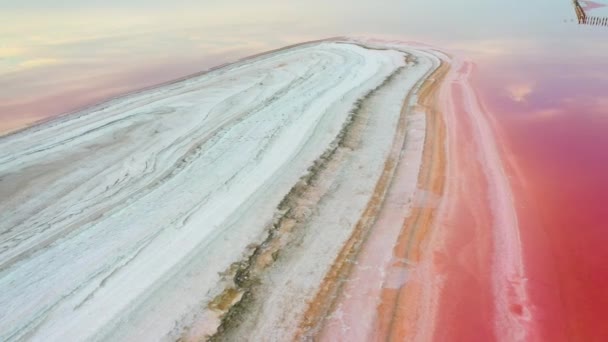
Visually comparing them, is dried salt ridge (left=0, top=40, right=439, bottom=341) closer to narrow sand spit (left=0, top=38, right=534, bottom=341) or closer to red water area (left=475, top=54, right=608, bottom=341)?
narrow sand spit (left=0, top=38, right=534, bottom=341)

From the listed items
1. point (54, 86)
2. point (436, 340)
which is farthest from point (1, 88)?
point (436, 340)

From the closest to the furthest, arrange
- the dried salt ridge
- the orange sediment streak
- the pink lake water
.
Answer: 1. the orange sediment streak
2. the dried salt ridge
3. the pink lake water

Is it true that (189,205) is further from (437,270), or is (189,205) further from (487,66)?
(487,66)

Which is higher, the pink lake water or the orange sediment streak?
the pink lake water

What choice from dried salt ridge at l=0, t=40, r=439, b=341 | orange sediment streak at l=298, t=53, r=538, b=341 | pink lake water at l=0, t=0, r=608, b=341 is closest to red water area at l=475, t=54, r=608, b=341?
pink lake water at l=0, t=0, r=608, b=341

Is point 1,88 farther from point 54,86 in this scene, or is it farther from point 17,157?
point 17,157

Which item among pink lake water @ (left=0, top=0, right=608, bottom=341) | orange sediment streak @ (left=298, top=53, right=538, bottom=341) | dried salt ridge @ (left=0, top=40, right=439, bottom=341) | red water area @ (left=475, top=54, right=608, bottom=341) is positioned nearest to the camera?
orange sediment streak @ (left=298, top=53, right=538, bottom=341)

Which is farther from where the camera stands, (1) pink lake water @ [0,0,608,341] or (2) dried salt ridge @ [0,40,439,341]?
(1) pink lake water @ [0,0,608,341]
